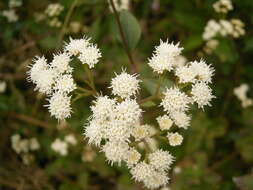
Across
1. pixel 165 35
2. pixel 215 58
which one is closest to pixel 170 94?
pixel 215 58

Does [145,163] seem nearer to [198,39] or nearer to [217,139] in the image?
[198,39]

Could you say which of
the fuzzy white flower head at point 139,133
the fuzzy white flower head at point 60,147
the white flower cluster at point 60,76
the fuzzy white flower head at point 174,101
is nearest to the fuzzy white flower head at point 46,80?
the white flower cluster at point 60,76

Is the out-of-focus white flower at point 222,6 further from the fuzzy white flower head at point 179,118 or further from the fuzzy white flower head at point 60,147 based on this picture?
the fuzzy white flower head at point 60,147

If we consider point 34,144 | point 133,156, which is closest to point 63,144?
point 34,144

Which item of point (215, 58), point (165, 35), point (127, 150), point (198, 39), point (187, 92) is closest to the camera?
point (127, 150)

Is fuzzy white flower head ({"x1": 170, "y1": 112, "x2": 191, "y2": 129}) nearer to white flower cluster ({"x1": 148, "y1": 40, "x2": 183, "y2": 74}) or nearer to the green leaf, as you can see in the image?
white flower cluster ({"x1": 148, "y1": 40, "x2": 183, "y2": 74})

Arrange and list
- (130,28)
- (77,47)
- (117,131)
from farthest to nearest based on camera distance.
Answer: (130,28) → (77,47) → (117,131)

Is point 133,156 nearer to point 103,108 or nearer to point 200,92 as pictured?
point 103,108
